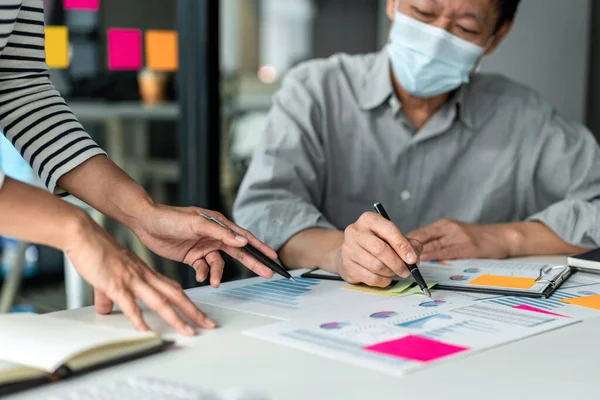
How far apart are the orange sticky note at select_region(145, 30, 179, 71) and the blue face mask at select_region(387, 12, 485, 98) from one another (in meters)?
1.19

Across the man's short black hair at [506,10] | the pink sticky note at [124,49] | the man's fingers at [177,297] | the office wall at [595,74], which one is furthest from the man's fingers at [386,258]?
the pink sticky note at [124,49]

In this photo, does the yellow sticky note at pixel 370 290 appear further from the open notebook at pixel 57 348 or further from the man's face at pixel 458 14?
the man's face at pixel 458 14

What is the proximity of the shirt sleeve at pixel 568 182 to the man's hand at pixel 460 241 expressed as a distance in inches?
6.0

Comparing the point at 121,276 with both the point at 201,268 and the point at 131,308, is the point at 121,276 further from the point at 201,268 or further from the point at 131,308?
the point at 201,268

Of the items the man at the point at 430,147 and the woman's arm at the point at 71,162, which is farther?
the man at the point at 430,147

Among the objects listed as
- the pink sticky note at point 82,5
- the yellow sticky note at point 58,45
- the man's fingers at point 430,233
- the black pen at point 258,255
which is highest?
the pink sticky note at point 82,5

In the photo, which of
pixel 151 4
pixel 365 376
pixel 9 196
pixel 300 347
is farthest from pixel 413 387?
pixel 151 4

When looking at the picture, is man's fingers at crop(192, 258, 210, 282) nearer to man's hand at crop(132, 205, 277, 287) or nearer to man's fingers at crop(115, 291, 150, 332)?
man's hand at crop(132, 205, 277, 287)

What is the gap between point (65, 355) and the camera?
0.69 m

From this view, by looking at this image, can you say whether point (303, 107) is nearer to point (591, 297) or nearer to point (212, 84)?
point (591, 297)

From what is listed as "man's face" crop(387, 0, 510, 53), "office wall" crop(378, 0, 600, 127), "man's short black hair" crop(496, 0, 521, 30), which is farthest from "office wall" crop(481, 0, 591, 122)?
"man's face" crop(387, 0, 510, 53)

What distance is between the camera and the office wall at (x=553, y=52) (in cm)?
246

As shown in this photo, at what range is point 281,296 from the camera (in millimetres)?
1045

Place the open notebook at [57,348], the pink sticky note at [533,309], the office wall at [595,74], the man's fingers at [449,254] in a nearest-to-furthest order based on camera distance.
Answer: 1. the open notebook at [57,348]
2. the pink sticky note at [533,309]
3. the man's fingers at [449,254]
4. the office wall at [595,74]
